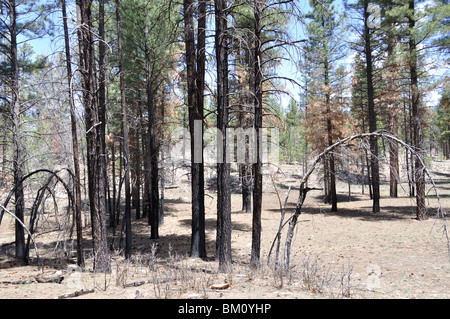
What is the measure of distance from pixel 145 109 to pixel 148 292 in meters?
15.1

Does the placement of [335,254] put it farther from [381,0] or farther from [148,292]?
[381,0]

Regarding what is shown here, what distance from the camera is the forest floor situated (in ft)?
18.0

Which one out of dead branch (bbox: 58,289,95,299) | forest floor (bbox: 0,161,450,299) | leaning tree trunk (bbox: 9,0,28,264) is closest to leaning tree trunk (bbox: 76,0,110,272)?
forest floor (bbox: 0,161,450,299)

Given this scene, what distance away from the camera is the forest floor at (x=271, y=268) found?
18.0ft

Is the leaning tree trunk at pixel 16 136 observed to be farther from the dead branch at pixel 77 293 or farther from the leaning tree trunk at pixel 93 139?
the dead branch at pixel 77 293

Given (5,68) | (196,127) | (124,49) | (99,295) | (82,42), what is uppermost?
(124,49)

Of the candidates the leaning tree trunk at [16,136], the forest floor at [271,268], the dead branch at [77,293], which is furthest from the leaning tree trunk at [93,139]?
the leaning tree trunk at [16,136]

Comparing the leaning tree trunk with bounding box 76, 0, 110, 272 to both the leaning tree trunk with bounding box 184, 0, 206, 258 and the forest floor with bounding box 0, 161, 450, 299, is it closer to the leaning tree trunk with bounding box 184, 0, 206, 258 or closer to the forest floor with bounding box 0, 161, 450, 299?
the forest floor with bounding box 0, 161, 450, 299

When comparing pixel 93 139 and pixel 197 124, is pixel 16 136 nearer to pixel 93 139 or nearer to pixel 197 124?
pixel 93 139

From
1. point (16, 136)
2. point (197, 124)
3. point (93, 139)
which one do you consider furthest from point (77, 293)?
point (16, 136)

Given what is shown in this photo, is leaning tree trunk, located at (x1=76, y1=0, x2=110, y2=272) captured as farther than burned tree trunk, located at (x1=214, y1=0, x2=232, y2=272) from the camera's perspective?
Yes

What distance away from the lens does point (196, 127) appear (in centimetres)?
1042

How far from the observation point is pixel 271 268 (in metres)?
7.73
